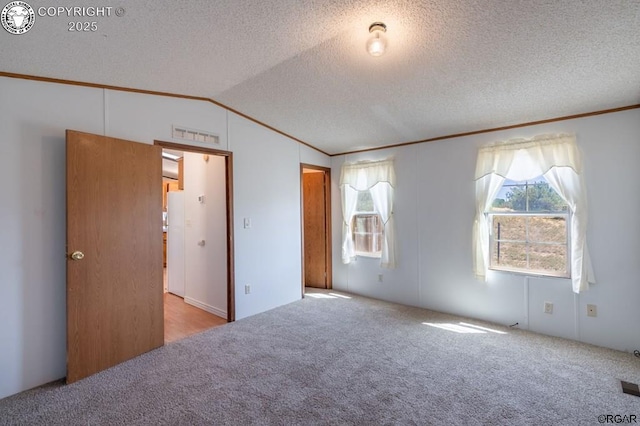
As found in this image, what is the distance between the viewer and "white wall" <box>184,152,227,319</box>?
367 centimetres

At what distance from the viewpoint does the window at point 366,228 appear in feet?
14.7

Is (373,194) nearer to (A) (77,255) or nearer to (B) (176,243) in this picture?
(B) (176,243)

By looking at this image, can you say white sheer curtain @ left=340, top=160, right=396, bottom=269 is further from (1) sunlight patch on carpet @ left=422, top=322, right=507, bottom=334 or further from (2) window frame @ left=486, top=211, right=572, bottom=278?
(2) window frame @ left=486, top=211, right=572, bottom=278

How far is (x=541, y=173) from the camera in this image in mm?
3012

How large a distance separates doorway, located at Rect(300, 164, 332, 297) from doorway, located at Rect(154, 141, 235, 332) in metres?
1.54

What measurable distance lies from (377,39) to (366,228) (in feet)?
9.95

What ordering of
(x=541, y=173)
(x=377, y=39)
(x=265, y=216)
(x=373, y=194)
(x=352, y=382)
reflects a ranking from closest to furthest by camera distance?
(x=377, y=39) → (x=352, y=382) → (x=541, y=173) → (x=265, y=216) → (x=373, y=194)

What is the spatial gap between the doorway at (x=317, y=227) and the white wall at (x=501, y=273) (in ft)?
0.56

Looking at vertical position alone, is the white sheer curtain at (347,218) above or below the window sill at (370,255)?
above

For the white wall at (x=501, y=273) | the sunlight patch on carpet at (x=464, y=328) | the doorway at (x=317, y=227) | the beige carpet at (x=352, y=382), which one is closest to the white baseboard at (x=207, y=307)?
the beige carpet at (x=352, y=382)

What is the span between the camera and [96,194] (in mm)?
2400

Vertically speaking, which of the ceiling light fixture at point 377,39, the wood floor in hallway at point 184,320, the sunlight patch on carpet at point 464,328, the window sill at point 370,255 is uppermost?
the ceiling light fixture at point 377,39

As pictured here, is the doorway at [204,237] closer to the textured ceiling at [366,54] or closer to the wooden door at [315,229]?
the textured ceiling at [366,54]

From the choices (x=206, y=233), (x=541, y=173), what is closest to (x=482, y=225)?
(x=541, y=173)
